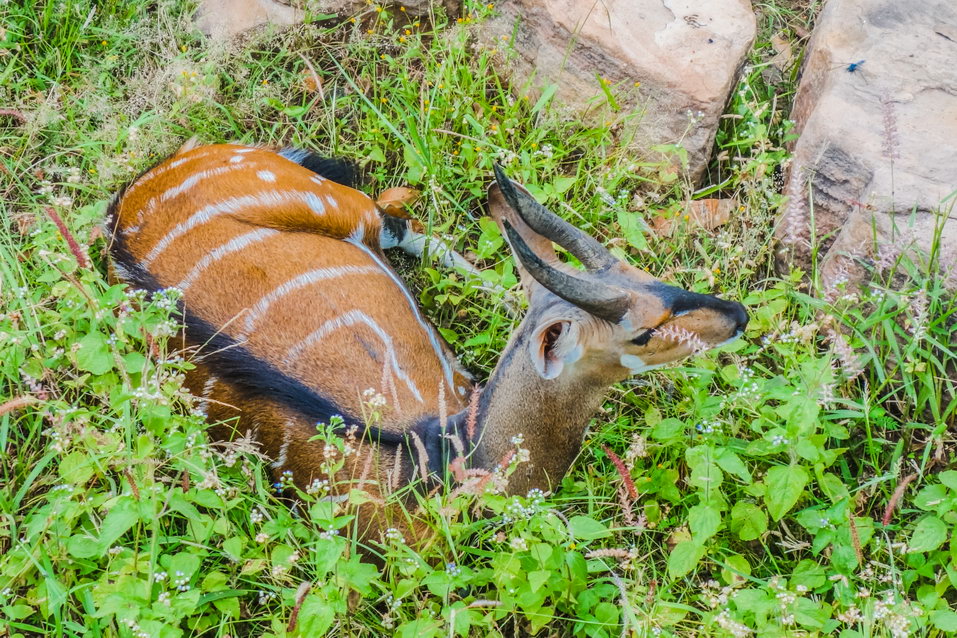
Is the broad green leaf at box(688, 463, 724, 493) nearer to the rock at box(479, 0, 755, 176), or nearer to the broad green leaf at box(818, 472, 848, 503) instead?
the broad green leaf at box(818, 472, 848, 503)

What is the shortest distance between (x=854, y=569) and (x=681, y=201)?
5.77 ft

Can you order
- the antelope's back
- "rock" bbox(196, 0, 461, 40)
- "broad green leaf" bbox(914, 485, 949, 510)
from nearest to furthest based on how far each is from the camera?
"broad green leaf" bbox(914, 485, 949, 510) → the antelope's back → "rock" bbox(196, 0, 461, 40)

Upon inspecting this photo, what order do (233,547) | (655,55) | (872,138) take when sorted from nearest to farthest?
(233,547), (872,138), (655,55)

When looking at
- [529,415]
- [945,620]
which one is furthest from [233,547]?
[945,620]

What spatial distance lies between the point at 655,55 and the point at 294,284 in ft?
6.30

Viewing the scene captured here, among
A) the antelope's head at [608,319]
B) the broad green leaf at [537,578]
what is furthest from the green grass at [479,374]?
the antelope's head at [608,319]

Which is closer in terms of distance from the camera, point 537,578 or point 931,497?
point 537,578

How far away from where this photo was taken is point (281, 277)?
343cm

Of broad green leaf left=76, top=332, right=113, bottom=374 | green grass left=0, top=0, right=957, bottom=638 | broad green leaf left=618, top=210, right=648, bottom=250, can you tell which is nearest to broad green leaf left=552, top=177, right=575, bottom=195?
green grass left=0, top=0, right=957, bottom=638

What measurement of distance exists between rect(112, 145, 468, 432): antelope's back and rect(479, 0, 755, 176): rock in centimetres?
125

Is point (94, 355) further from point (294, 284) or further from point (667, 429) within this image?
point (667, 429)

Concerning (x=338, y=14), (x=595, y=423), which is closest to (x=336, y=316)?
(x=595, y=423)

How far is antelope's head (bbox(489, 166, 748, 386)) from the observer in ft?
9.53

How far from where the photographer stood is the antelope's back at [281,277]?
323 centimetres
